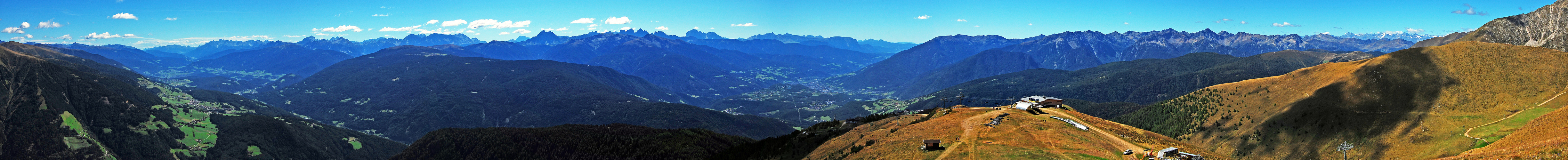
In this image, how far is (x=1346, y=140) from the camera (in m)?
90.2

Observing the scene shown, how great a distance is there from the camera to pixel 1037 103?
5610 inches

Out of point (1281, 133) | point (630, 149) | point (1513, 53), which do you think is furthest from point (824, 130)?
point (1513, 53)

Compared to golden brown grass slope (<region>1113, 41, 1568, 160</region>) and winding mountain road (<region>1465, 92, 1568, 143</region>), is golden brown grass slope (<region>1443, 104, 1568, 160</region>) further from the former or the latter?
golden brown grass slope (<region>1113, 41, 1568, 160</region>)

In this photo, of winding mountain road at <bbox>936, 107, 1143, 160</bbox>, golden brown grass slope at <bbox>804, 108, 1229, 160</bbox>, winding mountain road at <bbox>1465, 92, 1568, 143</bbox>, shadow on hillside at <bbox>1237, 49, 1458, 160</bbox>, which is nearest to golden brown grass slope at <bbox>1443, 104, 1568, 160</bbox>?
winding mountain road at <bbox>1465, 92, 1568, 143</bbox>

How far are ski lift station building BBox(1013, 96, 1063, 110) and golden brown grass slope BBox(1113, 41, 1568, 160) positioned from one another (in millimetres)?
20696

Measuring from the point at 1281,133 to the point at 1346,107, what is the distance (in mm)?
10509

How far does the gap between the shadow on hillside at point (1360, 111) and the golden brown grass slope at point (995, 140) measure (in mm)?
15038

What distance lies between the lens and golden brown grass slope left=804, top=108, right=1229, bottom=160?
76.1 meters

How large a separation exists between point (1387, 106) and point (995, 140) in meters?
64.5

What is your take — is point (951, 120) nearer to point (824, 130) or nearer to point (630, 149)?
point (824, 130)

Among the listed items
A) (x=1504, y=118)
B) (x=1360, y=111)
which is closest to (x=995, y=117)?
(x=1360, y=111)

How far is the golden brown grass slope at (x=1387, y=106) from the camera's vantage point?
86.0 meters

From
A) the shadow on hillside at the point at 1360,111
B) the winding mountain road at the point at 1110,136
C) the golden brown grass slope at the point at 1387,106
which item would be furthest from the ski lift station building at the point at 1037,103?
the shadow on hillside at the point at 1360,111

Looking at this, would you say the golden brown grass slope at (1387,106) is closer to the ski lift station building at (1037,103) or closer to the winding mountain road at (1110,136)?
the winding mountain road at (1110,136)
